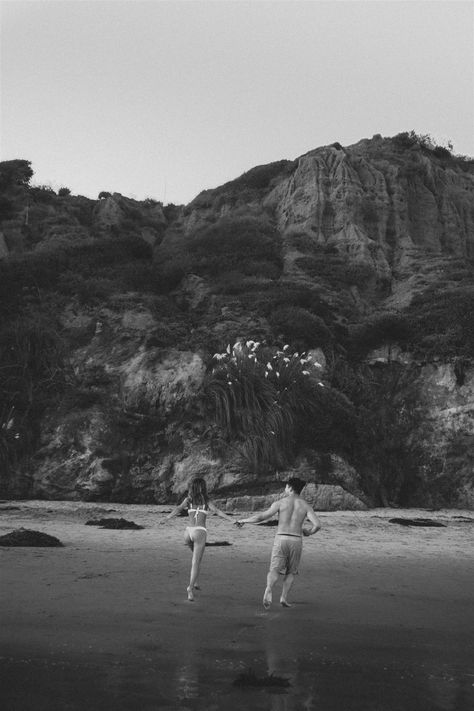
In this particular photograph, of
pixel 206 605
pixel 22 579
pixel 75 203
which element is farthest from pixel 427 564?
pixel 75 203

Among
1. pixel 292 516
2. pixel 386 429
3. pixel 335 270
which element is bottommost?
pixel 292 516

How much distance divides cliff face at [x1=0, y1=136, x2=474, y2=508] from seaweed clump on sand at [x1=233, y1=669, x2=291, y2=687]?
40.1 feet

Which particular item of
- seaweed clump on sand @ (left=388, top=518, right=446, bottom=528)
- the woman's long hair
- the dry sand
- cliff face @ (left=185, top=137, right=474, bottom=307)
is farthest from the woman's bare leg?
cliff face @ (left=185, top=137, right=474, bottom=307)

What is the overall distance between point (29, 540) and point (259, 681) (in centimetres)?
672

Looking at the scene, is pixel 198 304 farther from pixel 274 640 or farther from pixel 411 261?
pixel 274 640

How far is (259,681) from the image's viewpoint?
432 cm

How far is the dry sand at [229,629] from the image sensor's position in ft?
13.5

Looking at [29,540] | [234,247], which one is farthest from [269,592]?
[234,247]

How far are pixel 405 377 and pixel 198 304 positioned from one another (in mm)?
9506

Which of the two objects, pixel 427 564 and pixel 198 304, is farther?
pixel 198 304

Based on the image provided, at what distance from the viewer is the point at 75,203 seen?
47188mm

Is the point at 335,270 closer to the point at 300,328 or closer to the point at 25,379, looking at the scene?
the point at 300,328

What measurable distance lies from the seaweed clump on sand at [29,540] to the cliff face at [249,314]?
7025 millimetres

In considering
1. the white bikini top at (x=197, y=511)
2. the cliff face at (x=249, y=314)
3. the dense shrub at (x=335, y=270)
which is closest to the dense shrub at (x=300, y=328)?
the cliff face at (x=249, y=314)
